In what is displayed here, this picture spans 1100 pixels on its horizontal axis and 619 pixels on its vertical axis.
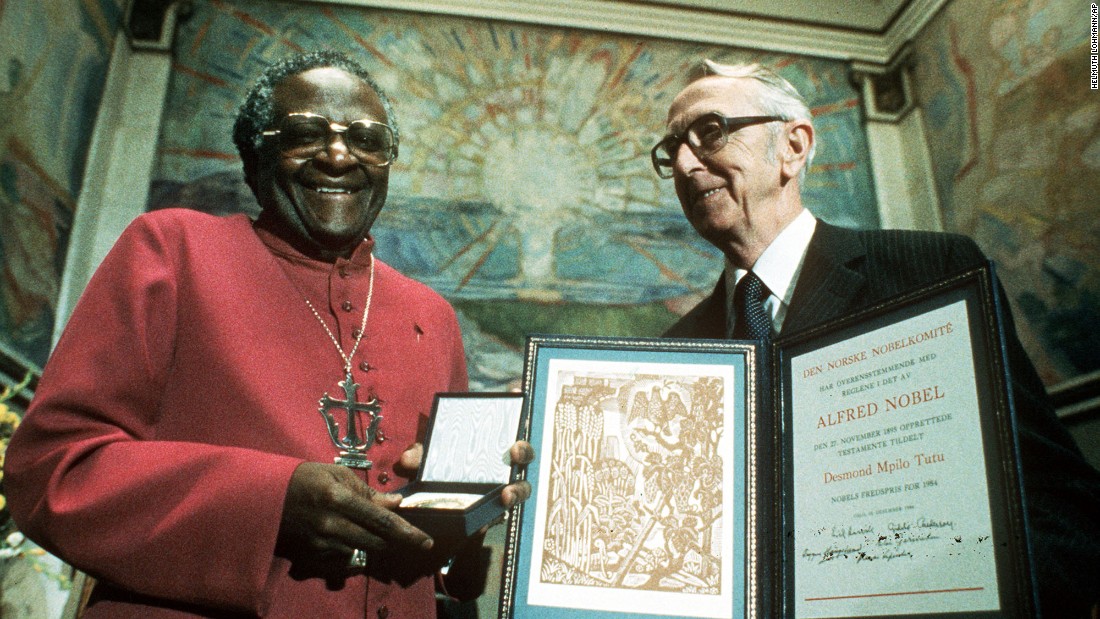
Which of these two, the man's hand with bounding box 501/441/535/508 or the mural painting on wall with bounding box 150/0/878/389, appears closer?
the man's hand with bounding box 501/441/535/508


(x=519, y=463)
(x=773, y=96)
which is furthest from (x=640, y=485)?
(x=773, y=96)

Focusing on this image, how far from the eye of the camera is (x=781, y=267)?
7.57 feet

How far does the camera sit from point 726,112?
8.36 feet

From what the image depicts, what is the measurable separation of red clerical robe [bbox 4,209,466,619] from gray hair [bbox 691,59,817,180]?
1462 mm

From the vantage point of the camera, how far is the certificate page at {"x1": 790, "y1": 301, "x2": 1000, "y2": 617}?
1200mm

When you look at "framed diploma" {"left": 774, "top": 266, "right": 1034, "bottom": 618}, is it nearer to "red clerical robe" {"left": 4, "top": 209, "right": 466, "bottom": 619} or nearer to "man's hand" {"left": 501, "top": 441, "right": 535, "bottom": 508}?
"man's hand" {"left": 501, "top": 441, "right": 535, "bottom": 508}

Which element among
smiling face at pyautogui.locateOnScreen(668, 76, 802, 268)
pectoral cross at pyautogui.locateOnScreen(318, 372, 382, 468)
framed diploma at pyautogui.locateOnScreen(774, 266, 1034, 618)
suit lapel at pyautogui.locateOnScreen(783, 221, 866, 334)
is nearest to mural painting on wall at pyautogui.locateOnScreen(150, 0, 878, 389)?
smiling face at pyautogui.locateOnScreen(668, 76, 802, 268)

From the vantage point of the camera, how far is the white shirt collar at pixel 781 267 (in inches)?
86.8

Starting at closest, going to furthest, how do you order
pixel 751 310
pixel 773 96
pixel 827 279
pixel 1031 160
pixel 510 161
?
pixel 827 279
pixel 751 310
pixel 773 96
pixel 1031 160
pixel 510 161

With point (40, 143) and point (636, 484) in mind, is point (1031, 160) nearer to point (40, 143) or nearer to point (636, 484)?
point (636, 484)

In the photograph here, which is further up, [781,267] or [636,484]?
[781,267]

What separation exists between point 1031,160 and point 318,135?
5350 millimetres

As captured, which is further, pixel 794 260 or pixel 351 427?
pixel 794 260

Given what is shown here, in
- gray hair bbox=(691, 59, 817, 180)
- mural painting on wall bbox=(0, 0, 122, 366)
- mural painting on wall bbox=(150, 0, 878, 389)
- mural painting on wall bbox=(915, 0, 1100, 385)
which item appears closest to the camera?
gray hair bbox=(691, 59, 817, 180)
